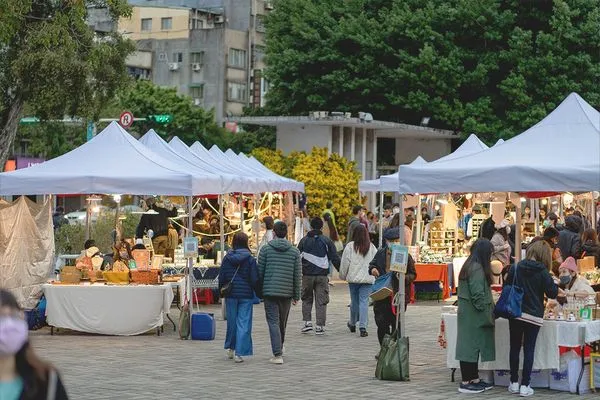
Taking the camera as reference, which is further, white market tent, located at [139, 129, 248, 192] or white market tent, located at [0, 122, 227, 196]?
white market tent, located at [139, 129, 248, 192]

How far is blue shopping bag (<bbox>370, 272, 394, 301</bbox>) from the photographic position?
47.7ft

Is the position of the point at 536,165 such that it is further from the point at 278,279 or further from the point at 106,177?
the point at 106,177

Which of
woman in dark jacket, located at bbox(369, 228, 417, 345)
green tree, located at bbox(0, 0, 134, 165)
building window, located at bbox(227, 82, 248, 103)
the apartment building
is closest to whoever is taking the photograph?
woman in dark jacket, located at bbox(369, 228, 417, 345)

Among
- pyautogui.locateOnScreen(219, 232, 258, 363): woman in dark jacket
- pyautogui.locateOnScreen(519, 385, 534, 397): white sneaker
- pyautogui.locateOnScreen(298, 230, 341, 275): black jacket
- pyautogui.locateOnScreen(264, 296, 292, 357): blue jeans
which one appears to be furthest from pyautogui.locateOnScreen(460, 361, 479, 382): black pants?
pyautogui.locateOnScreen(298, 230, 341, 275): black jacket

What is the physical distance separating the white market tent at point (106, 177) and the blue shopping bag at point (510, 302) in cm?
627

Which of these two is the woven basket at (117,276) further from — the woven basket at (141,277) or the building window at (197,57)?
the building window at (197,57)

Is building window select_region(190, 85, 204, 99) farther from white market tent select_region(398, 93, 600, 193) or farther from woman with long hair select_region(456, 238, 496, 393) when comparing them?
woman with long hair select_region(456, 238, 496, 393)

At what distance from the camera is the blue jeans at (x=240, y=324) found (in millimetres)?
14734

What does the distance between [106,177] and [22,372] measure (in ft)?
40.8

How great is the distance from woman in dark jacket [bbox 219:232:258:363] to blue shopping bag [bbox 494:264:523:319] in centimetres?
341

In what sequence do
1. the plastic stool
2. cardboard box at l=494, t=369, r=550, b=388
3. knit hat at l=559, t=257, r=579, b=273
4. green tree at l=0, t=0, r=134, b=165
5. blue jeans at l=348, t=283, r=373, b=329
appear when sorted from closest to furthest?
cardboard box at l=494, t=369, r=550, b=388 → knit hat at l=559, t=257, r=579, b=273 → blue jeans at l=348, t=283, r=373, b=329 → the plastic stool → green tree at l=0, t=0, r=134, b=165

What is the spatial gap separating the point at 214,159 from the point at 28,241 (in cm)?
769

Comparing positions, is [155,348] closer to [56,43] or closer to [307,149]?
[56,43]

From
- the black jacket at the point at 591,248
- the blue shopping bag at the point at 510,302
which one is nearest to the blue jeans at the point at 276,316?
the blue shopping bag at the point at 510,302
